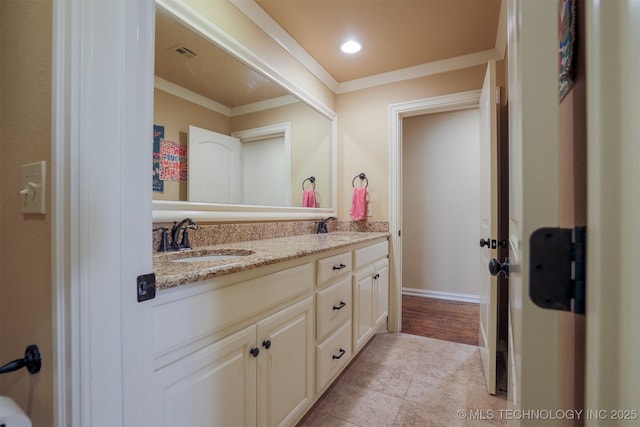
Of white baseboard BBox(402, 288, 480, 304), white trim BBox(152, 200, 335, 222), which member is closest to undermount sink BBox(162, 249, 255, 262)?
white trim BBox(152, 200, 335, 222)

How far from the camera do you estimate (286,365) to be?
4.10 feet

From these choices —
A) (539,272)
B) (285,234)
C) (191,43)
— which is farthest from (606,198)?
(285,234)

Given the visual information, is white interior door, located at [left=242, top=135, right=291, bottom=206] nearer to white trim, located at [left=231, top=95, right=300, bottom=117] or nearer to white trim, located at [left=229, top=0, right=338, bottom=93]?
white trim, located at [left=231, top=95, right=300, bottom=117]

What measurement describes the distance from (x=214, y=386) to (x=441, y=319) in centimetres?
260

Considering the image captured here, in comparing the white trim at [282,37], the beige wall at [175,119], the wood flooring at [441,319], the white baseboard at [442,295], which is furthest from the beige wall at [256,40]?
the white baseboard at [442,295]

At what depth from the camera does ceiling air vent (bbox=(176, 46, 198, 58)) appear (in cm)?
146

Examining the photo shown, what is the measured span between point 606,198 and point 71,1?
2.88ft

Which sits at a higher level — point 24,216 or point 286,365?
point 24,216

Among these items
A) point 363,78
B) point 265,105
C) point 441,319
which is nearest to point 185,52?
point 265,105

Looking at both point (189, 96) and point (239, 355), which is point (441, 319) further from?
point (189, 96)

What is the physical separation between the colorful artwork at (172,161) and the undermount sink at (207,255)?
39 centimetres

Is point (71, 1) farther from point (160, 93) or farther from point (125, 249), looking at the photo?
point (160, 93)

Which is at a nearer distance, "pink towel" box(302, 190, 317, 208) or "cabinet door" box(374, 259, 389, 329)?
"cabinet door" box(374, 259, 389, 329)

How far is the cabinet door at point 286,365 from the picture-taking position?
44.1 inches
